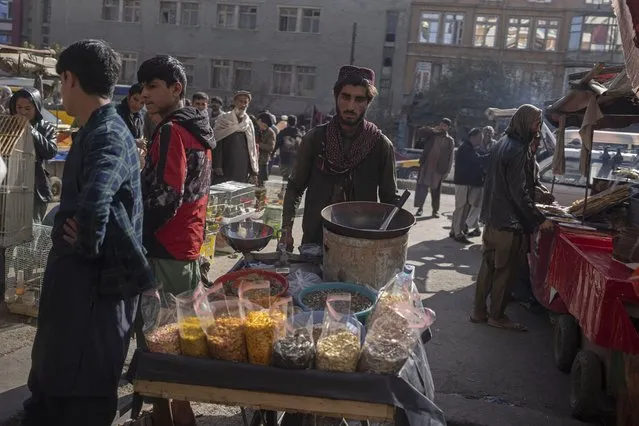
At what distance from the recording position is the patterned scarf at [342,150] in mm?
3850

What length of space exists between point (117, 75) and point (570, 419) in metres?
3.62

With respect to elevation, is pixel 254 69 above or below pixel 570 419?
above

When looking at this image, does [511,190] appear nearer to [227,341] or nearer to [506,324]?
[506,324]

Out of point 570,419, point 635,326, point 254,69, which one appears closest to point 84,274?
point 635,326

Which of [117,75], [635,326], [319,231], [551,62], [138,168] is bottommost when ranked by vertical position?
[635,326]

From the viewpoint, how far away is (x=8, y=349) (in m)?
4.40

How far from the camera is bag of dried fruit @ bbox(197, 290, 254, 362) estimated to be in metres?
2.33

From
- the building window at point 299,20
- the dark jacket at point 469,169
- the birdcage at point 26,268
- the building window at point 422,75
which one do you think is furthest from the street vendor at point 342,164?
the building window at point 299,20

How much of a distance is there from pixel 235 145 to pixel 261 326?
6.35 m

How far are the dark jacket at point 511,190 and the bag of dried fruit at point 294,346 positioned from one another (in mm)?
3490

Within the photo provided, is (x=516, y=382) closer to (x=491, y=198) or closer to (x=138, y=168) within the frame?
(x=491, y=198)

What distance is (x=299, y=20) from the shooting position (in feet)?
117

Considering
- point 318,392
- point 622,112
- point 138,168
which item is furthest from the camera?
point 622,112

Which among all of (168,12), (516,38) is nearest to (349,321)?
(516,38)
